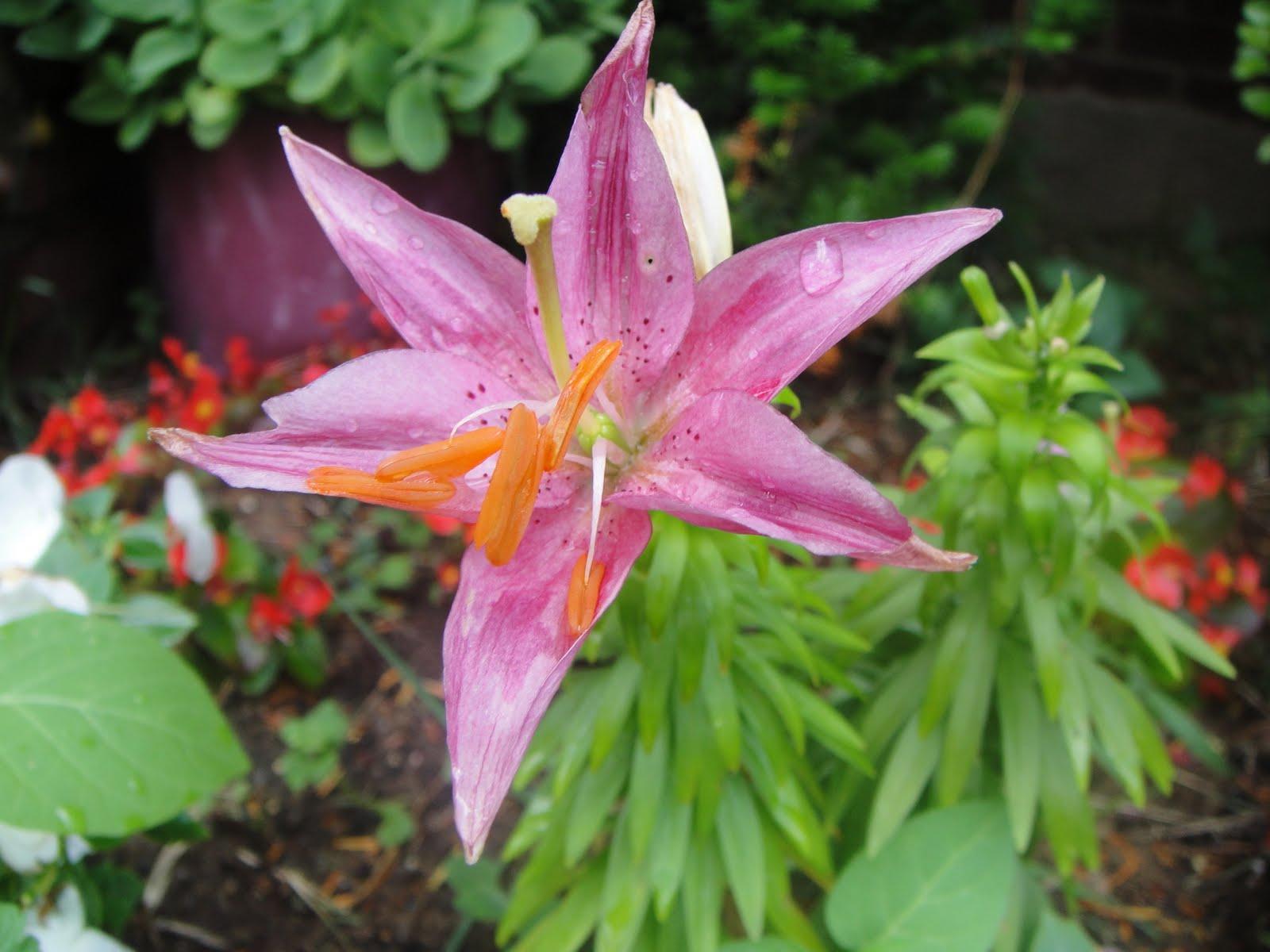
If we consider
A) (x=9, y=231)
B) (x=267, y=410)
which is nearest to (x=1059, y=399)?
(x=267, y=410)

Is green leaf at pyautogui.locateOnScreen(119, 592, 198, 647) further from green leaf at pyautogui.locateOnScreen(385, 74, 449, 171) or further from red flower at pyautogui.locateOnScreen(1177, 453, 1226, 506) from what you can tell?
red flower at pyautogui.locateOnScreen(1177, 453, 1226, 506)

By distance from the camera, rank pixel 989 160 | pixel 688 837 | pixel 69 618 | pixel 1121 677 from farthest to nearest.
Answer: pixel 989 160 → pixel 1121 677 → pixel 688 837 → pixel 69 618

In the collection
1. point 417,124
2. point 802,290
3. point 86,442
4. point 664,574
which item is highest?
point 802,290

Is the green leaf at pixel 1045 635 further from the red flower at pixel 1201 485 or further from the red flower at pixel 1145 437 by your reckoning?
the red flower at pixel 1201 485

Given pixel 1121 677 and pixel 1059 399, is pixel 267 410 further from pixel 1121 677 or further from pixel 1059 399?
pixel 1121 677

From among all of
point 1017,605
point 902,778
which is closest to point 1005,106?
point 1017,605

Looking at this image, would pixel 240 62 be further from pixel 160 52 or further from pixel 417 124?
pixel 417 124
